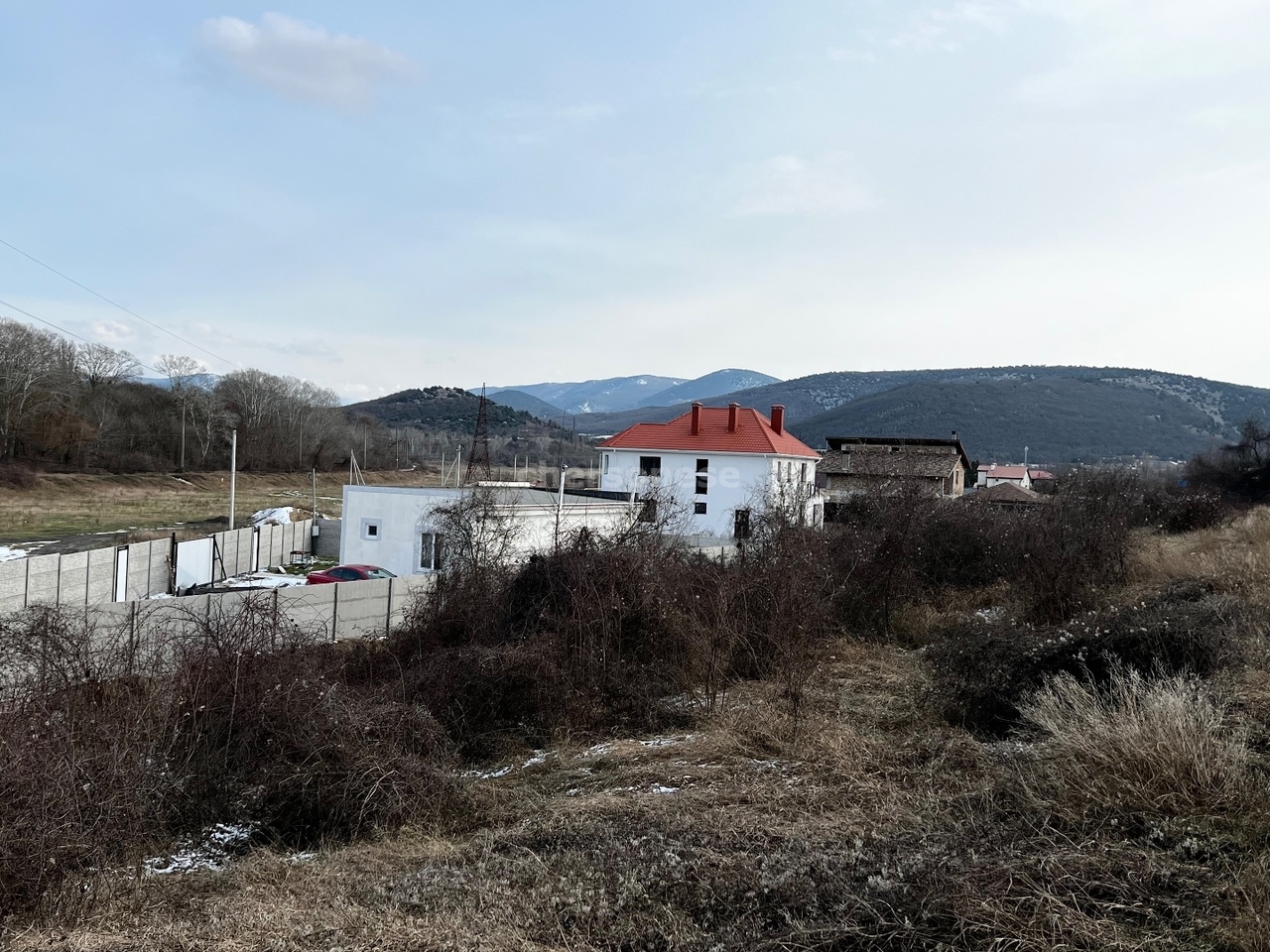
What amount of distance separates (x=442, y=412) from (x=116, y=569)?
123m

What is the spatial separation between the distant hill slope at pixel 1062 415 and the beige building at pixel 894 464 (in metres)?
68.2

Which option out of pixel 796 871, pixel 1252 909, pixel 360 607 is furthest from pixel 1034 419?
pixel 1252 909

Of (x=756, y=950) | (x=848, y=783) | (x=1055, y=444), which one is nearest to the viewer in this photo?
(x=756, y=950)

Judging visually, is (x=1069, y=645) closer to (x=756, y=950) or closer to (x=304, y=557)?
(x=756, y=950)

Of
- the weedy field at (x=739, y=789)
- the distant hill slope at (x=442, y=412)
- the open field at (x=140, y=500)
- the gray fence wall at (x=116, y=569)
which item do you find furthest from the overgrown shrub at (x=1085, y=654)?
the distant hill slope at (x=442, y=412)

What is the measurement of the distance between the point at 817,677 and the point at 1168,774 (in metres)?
5.79

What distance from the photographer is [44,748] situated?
17.5ft

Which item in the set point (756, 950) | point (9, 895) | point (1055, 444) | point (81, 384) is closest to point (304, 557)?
point (9, 895)

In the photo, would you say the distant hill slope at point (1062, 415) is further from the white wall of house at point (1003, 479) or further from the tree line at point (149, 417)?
the tree line at point (149, 417)

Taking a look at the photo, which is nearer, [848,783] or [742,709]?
[848,783]

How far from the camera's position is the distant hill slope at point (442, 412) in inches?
4941

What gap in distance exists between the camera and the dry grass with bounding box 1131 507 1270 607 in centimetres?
1153

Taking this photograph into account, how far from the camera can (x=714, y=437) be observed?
43062mm

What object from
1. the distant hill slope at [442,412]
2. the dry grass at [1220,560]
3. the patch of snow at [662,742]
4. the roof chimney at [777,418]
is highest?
the distant hill slope at [442,412]
